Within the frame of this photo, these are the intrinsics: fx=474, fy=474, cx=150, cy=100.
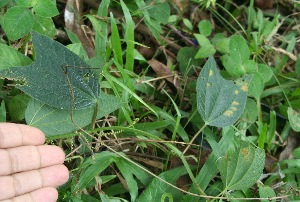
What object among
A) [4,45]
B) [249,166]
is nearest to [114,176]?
[249,166]

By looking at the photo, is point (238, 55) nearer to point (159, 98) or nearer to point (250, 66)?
point (250, 66)

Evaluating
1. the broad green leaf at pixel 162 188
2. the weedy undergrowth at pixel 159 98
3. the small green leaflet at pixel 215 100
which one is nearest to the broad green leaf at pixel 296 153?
the weedy undergrowth at pixel 159 98

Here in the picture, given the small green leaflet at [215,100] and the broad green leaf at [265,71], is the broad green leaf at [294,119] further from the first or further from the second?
the small green leaflet at [215,100]

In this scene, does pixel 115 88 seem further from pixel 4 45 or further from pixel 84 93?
pixel 4 45

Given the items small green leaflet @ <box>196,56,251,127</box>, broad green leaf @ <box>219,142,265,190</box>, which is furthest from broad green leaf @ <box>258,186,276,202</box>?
small green leaflet @ <box>196,56,251,127</box>

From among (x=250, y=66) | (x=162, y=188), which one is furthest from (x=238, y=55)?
(x=162, y=188)
